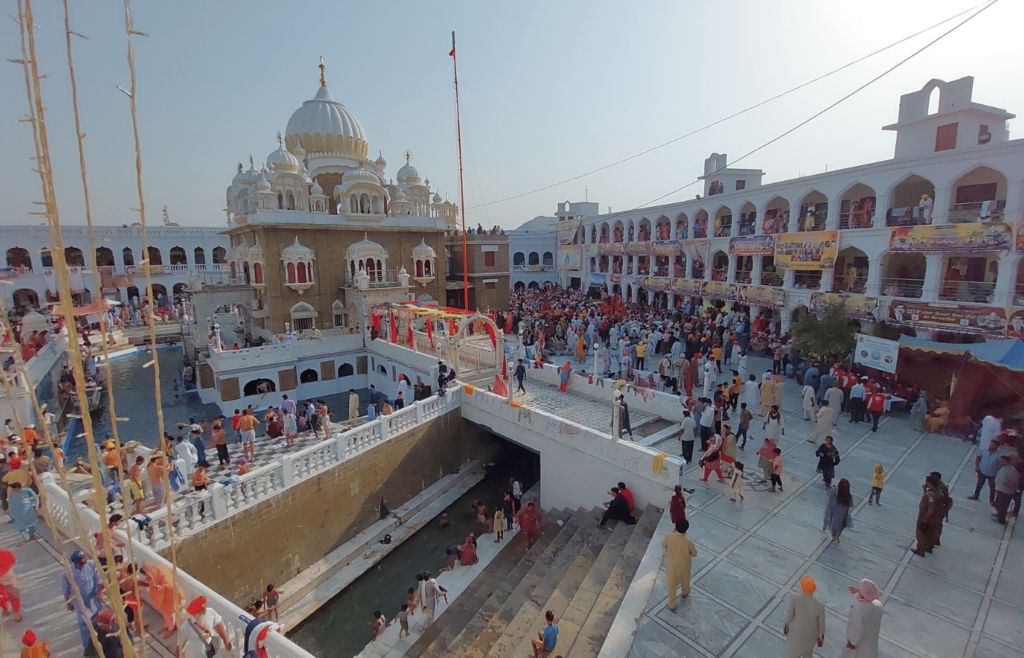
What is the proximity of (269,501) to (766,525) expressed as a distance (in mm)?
9050

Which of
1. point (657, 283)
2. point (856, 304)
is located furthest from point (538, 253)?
point (856, 304)

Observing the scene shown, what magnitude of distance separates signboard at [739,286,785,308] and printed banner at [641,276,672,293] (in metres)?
6.23

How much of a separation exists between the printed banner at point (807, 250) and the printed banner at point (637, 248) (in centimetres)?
1065

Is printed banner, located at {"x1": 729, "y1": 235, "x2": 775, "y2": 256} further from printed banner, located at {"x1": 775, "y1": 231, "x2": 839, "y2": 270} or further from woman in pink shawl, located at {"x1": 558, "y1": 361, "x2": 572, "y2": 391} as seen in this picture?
woman in pink shawl, located at {"x1": 558, "y1": 361, "x2": 572, "y2": 391}

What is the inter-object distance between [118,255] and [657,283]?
38.4 meters

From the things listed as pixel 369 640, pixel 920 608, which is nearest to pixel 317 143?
pixel 369 640

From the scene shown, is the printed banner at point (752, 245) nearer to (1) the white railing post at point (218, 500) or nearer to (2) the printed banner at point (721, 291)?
(2) the printed banner at point (721, 291)

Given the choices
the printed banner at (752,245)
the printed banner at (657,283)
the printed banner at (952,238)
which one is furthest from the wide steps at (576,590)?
the printed banner at (657,283)

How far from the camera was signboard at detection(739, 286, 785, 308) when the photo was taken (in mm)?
21156

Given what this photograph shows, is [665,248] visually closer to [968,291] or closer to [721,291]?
[721,291]

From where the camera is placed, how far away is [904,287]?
1720 cm

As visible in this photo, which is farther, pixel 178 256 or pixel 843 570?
pixel 178 256

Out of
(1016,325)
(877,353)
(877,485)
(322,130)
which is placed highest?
(322,130)

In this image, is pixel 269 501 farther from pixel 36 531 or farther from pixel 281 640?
pixel 281 640
